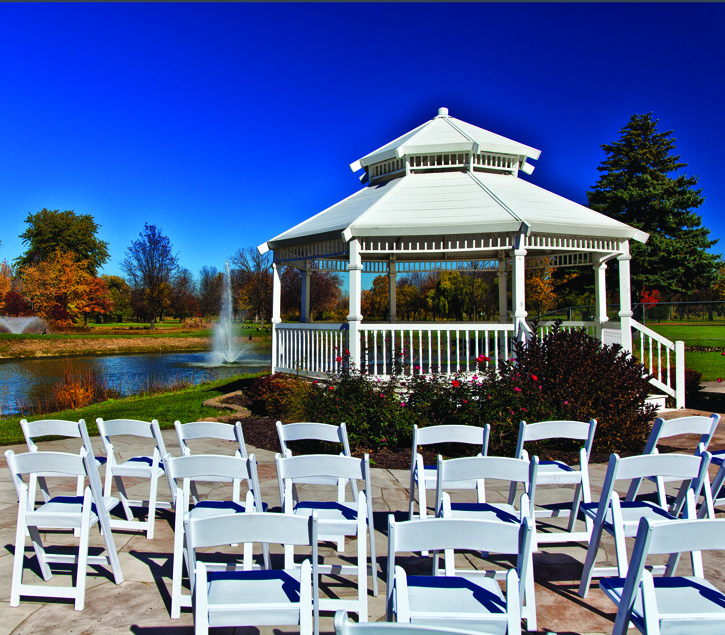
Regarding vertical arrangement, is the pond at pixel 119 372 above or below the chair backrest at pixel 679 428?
below

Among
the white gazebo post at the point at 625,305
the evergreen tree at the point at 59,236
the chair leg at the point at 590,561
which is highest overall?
the evergreen tree at the point at 59,236

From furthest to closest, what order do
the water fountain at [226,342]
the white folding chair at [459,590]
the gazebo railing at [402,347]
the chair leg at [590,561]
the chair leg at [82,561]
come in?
the water fountain at [226,342]
the gazebo railing at [402,347]
the chair leg at [590,561]
the chair leg at [82,561]
the white folding chair at [459,590]

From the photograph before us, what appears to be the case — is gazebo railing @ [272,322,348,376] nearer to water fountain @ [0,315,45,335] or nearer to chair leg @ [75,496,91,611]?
chair leg @ [75,496,91,611]

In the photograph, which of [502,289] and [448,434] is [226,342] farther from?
[448,434]

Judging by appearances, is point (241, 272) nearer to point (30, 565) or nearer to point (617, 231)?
point (617, 231)

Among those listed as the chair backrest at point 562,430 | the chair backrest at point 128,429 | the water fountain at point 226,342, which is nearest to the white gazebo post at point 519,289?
the chair backrest at point 562,430

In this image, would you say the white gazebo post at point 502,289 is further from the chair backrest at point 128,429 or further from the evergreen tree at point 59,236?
the evergreen tree at point 59,236

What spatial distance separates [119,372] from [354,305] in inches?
694

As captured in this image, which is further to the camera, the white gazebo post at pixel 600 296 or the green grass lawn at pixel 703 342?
the green grass lawn at pixel 703 342

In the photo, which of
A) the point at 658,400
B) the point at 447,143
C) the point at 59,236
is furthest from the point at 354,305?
the point at 59,236

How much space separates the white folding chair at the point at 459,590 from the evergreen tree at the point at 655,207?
73.2ft

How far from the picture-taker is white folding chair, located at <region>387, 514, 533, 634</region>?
2.38 meters

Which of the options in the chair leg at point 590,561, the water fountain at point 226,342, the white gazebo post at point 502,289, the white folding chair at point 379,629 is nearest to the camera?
the white folding chair at point 379,629

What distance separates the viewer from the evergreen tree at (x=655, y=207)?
22.5 m
